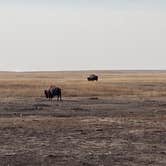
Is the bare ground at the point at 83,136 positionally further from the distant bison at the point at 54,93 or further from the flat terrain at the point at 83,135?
the distant bison at the point at 54,93

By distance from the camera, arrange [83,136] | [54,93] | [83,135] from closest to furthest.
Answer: [83,136] < [83,135] < [54,93]

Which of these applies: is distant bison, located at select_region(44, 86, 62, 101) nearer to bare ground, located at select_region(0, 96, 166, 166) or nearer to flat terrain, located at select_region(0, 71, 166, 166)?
flat terrain, located at select_region(0, 71, 166, 166)

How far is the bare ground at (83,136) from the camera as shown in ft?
53.1

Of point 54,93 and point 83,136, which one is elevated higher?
point 54,93

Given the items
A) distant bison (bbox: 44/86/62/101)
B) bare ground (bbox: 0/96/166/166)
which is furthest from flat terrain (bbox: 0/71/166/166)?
distant bison (bbox: 44/86/62/101)

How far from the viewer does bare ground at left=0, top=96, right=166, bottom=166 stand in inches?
637

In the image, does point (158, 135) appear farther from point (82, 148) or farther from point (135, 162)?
point (135, 162)

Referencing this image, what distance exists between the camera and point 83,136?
2147 cm

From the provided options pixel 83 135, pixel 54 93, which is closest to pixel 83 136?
pixel 83 135

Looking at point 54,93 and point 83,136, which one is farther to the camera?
point 54,93

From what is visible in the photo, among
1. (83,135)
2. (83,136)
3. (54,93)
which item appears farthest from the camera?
(54,93)

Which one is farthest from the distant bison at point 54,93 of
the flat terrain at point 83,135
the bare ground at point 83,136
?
the bare ground at point 83,136

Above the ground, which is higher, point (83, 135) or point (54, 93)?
point (54, 93)

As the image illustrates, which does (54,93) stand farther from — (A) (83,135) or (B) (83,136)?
(B) (83,136)
